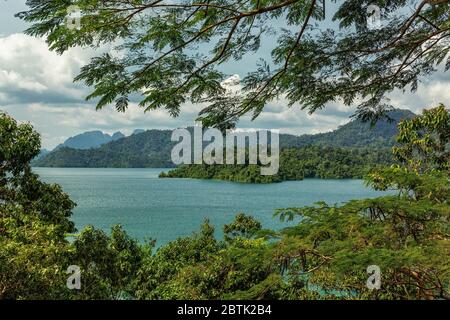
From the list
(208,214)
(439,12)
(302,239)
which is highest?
(439,12)

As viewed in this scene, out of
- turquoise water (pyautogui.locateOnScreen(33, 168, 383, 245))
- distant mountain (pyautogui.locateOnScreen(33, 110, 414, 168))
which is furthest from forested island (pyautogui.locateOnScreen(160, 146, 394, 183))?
distant mountain (pyautogui.locateOnScreen(33, 110, 414, 168))

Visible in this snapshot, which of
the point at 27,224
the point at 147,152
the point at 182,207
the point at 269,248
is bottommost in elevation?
the point at 182,207

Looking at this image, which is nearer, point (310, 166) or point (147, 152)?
point (310, 166)

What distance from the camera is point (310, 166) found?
6819 cm

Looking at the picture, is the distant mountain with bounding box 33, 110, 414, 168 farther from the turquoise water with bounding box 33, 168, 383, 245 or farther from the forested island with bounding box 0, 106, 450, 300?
the forested island with bounding box 0, 106, 450, 300

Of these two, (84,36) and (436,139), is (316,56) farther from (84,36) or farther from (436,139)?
(436,139)

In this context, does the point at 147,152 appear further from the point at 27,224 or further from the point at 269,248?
the point at 269,248

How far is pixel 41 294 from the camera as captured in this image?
5.86 m

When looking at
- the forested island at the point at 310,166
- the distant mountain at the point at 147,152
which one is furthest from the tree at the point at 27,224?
the distant mountain at the point at 147,152

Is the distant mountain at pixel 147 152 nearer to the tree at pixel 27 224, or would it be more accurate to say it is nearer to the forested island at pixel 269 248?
the forested island at pixel 269 248

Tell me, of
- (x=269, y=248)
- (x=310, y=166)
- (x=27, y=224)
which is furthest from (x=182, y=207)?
(x=269, y=248)

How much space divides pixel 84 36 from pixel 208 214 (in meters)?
34.1

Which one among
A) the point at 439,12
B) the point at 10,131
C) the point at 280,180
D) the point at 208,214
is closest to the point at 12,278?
the point at 10,131

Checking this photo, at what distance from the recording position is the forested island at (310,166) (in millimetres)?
63312
